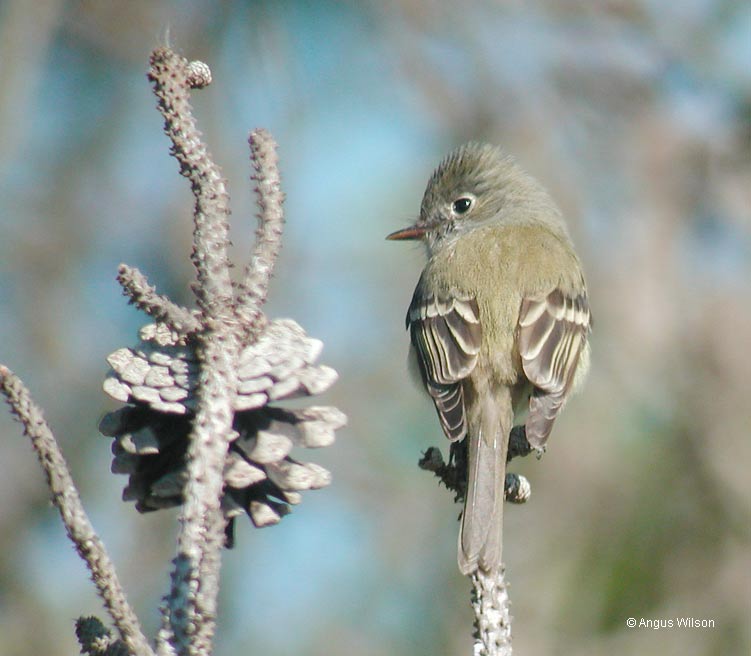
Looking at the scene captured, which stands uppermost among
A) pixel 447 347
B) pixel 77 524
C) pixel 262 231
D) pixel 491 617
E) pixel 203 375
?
pixel 447 347

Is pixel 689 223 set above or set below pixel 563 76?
below

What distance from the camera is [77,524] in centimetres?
183

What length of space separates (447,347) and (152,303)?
2.16 m

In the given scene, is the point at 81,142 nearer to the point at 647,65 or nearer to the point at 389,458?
the point at 389,458

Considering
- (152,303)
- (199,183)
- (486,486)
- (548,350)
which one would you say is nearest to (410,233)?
(548,350)

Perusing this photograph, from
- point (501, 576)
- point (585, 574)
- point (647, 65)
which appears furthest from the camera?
point (647, 65)

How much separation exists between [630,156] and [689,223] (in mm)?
606

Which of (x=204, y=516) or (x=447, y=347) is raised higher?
(x=447, y=347)

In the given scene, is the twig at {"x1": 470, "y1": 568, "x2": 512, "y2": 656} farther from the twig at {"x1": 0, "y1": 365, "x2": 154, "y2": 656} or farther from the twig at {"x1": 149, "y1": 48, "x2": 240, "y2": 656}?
the twig at {"x1": 0, "y1": 365, "x2": 154, "y2": 656}

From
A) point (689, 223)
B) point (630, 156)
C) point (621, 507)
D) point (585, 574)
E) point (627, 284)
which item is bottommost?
point (585, 574)

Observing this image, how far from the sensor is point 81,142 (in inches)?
298

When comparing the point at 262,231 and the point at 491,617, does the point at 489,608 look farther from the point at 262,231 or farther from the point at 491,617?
the point at 262,231

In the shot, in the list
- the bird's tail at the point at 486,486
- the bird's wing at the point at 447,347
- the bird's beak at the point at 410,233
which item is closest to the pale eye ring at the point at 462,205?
the bird's beak at the point at 410,233

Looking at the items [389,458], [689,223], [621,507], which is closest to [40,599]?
[389,458]
